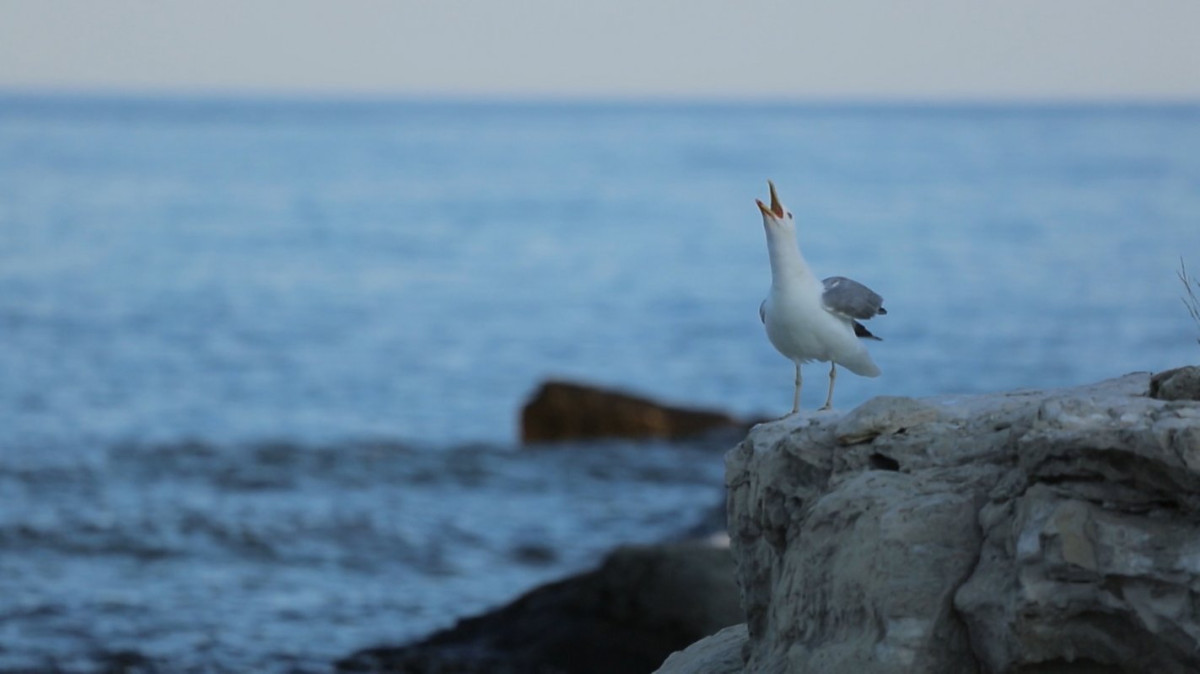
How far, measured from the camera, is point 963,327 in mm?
30641

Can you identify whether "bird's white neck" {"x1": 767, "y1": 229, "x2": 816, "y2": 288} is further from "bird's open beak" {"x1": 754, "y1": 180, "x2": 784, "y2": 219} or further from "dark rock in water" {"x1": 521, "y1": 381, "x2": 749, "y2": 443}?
"dark rock in water" {"x1": 521, "y1": 381, "x2": 749, "y2": 443}

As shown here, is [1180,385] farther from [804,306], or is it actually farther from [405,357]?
[405,357]

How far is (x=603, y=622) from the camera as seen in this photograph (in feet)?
33.5

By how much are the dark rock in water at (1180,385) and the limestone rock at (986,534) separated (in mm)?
113

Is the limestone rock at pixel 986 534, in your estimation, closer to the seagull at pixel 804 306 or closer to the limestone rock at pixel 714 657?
the seagull at pixel 804 306

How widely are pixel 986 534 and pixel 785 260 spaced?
134cm

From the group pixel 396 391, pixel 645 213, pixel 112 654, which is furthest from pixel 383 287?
pixel 112 654

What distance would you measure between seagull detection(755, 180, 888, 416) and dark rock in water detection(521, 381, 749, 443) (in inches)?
563

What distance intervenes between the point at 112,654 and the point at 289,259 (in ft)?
117

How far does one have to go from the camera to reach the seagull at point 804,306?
545 cm

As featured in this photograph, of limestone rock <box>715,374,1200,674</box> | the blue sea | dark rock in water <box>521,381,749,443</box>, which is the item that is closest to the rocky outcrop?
limestone rock <box>715,374,1200,674</box>

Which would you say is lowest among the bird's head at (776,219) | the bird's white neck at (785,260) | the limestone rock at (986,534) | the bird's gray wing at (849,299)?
the limestone rock at (986,534)

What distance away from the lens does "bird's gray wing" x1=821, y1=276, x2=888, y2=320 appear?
5.54 m

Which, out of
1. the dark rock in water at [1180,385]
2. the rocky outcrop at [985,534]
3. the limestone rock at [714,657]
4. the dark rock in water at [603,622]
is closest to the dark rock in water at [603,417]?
the dark rock in water at [603,622]
